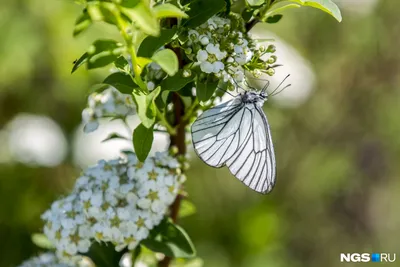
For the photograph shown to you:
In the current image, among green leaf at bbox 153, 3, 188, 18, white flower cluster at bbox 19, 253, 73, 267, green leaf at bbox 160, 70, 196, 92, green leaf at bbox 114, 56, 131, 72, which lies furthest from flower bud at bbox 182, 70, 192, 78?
white flower cluster at bbox 19, 253, 73, 267

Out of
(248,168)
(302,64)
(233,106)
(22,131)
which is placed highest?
(302,64)

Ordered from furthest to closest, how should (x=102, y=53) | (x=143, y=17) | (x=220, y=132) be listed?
(x=220, y=132) → (x=102, y=53) → (x=143, y=17)

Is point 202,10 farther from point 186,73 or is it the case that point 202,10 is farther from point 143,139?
point 143,139

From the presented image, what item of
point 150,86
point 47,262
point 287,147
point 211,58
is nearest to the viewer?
point 211,58

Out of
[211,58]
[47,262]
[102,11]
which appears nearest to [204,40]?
[211,58]

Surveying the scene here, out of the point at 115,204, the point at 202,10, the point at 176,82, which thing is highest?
the point at 202,10

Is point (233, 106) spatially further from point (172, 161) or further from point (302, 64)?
point (302, 64)

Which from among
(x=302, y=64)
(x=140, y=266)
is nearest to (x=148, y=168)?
(x=140, y=266)
